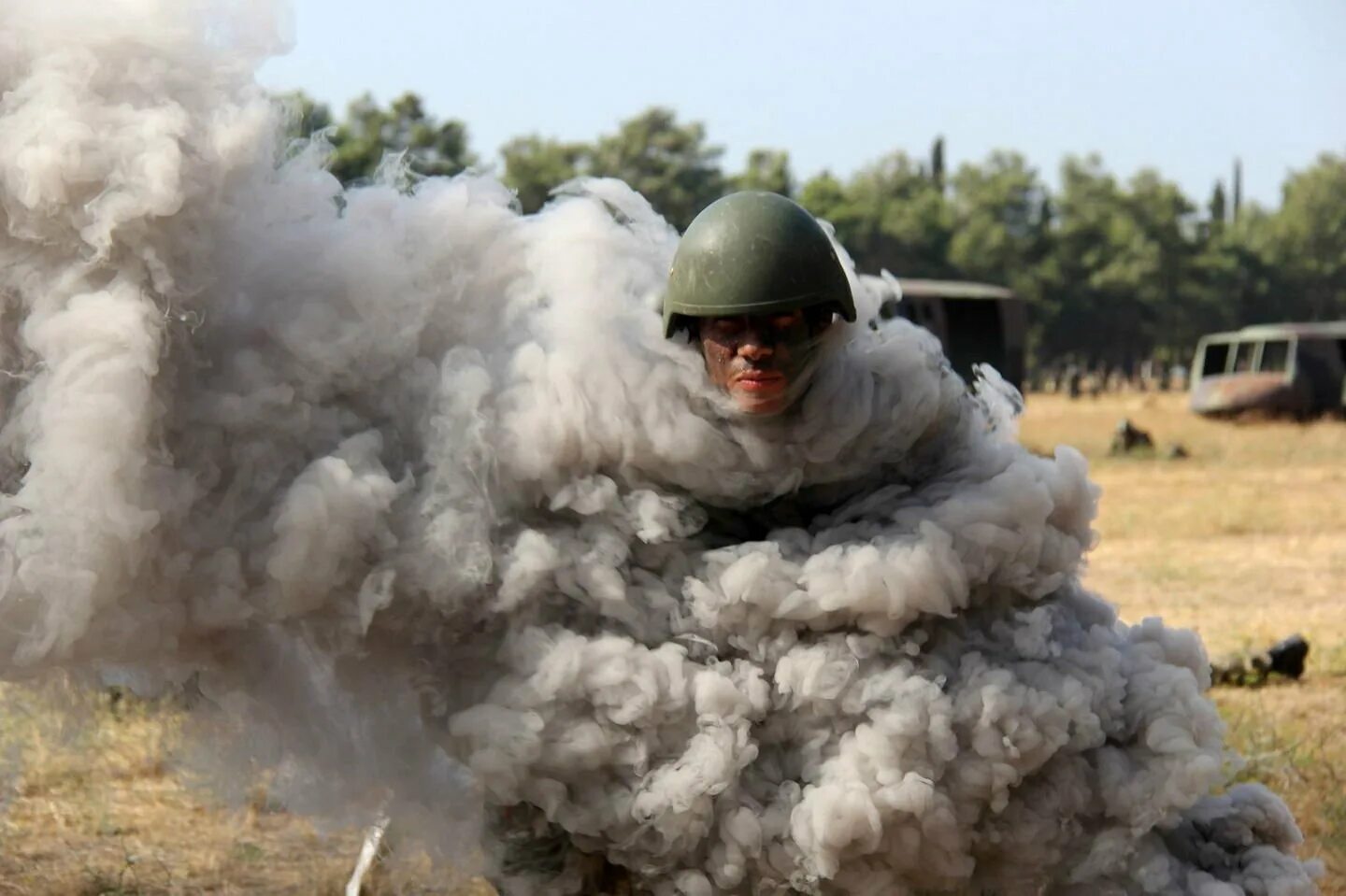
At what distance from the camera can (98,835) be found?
5406 millimetres

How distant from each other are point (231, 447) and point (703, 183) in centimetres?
4506

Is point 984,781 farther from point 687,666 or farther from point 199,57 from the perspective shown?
point 199,57

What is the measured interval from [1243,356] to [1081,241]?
3128cm

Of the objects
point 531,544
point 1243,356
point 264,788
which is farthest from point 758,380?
point 1243,356

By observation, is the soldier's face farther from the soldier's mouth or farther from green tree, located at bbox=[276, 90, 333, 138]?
green tree, located at bbox=[276, 90, 333, 138]

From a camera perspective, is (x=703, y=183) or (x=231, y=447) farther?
(x=703, y=183)

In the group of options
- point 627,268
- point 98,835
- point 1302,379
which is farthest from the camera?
point 1302,379

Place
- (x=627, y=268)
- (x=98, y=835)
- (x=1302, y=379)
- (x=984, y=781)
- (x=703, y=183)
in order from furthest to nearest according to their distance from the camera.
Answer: (x=703, y=183), (x=1302, y=379), (x=98, y=835), (x=627, y=268), (x=984, y=781)

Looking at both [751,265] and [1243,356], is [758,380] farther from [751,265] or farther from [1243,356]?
[1243,356]

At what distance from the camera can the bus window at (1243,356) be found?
94.8 ft

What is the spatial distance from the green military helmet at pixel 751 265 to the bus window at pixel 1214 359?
2855 cm

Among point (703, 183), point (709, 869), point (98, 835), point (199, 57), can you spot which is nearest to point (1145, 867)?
point (709, 869)

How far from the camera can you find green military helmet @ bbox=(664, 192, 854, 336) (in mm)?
2975

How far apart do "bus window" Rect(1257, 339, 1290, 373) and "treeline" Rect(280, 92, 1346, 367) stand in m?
22.7
